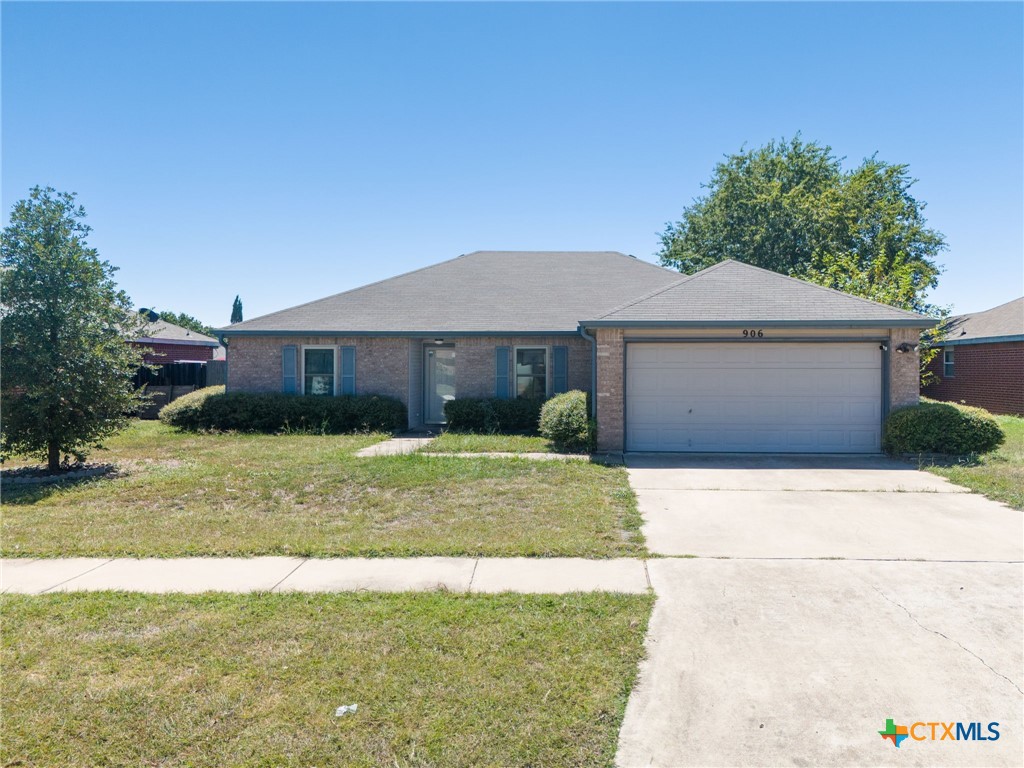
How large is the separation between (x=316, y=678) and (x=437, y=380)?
14.3 meters

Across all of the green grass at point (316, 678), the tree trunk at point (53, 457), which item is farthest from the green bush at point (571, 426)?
the tree trunk at point (53, 457)

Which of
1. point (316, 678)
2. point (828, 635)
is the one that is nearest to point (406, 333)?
point (316, 678)

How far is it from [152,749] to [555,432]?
1021 centimetres

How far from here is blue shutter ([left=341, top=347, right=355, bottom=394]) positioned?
17.4 metres

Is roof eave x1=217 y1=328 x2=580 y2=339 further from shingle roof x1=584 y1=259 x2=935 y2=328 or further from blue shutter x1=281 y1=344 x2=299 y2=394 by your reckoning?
shingle roof x1=584 y1=259 x2=935 y2=328

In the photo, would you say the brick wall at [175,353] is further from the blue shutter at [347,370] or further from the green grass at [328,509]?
the green grass at [328,509]

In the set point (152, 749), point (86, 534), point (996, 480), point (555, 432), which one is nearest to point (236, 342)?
point (555, 432)

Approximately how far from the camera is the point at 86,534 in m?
7.15

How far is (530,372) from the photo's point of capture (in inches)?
676

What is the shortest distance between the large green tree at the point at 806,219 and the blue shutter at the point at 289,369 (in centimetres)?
1903

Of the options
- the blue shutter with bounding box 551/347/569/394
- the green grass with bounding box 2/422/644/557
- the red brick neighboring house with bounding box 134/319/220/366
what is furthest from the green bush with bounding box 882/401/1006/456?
the red brick neighboring house with bounding box 134/319/220/366

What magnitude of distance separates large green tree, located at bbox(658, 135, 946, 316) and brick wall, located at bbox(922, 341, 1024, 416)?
2.37 m

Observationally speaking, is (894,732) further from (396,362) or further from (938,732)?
(396,362)

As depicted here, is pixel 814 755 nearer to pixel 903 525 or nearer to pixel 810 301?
pixel 903 525
